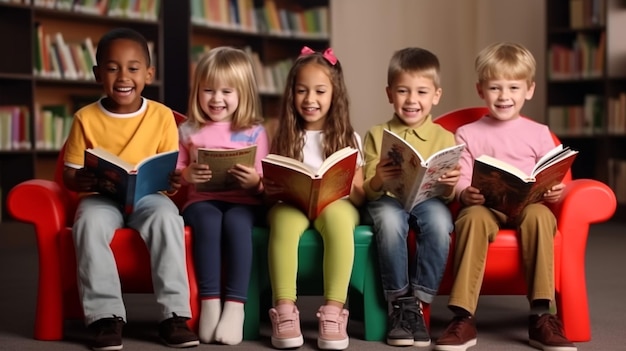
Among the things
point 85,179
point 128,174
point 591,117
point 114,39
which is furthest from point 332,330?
point 591,117

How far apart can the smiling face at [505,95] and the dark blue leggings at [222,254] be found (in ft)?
2.73

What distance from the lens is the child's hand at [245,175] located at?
261cm

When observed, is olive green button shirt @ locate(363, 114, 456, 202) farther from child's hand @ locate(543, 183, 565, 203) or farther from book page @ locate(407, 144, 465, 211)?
child's hand @ locate(543, 183, 565, 203)

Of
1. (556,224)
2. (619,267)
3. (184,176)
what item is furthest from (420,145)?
(619,267)

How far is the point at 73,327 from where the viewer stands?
2.84 metres

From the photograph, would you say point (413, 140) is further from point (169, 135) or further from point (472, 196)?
point (169, 135)

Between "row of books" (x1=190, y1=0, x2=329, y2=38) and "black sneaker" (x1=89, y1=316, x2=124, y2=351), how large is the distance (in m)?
3.64

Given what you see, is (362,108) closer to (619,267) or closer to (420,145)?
(619,267)

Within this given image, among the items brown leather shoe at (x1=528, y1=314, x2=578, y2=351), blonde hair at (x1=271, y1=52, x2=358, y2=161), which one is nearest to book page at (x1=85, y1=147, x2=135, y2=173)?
blonde hair at (x1=271, y1=52, x2=358, y2=161)

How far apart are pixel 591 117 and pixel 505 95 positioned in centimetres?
386

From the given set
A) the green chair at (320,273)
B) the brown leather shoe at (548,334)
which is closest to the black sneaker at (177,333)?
the green chair at (320,273)

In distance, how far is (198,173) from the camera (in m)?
2.60

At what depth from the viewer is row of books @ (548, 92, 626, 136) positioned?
617 cm

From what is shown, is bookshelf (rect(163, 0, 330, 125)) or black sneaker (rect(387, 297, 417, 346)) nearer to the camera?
black sneaker (rect(387, 297, 417, 346))
